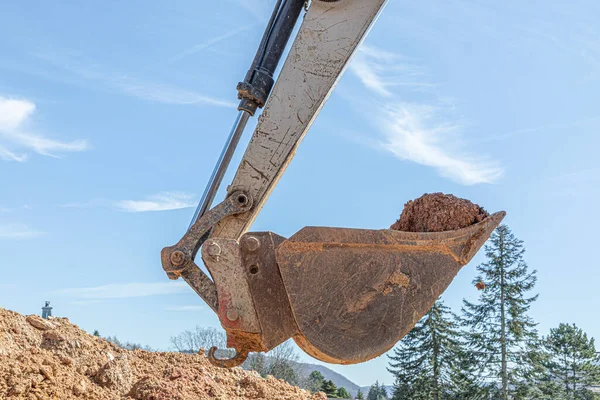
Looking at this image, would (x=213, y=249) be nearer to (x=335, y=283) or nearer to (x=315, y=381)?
(x=335, y=283)

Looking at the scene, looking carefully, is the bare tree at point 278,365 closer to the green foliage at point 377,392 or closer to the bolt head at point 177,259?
the green foliage at point 377,392

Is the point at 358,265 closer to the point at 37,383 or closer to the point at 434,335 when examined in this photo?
the point at 37,383

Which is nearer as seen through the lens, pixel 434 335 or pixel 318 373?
pixel 434 335

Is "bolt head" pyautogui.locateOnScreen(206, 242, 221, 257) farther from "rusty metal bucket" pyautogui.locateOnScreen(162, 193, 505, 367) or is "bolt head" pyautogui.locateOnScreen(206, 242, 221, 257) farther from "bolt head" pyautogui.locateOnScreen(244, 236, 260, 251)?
"bolt head" pyautogui.locateOnScreen(244, 236, 260, 251)

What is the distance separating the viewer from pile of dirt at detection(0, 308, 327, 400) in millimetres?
6120

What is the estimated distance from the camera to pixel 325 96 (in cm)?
399

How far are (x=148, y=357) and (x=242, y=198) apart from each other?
5.26m

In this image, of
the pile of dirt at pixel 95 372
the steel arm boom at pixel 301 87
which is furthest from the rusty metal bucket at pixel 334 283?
the pile of dirt at pixel 95 372

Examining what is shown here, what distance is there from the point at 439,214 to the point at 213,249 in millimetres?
1467

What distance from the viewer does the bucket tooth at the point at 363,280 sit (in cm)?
352

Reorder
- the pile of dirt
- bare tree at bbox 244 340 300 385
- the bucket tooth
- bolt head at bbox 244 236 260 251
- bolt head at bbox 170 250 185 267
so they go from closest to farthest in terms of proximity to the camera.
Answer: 1. the bucket tooth
2. bolt head at bbox 244 236 260 251
3. bolt head at bbox 170 250 185 267
4. the pile of dirt
5. bare tree at bbox 244 340 300 385

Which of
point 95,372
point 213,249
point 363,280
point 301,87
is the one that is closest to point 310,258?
point 363,280

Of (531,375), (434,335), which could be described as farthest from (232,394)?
(531,375)

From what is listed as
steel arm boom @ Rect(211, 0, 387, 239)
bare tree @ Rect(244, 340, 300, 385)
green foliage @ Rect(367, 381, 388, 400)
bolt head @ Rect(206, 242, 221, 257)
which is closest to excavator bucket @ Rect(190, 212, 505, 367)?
bolt head @ Rect(206, 242, 221, 257)
